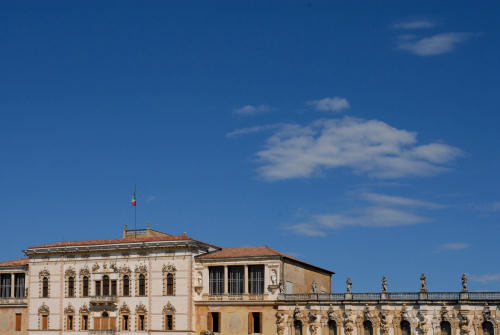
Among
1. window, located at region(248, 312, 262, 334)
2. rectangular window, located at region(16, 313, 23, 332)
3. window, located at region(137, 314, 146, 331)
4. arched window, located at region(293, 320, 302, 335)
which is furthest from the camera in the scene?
rectangular window, located at region(16, 313, 23, 332)

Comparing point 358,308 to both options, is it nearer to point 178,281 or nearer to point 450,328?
point 450,328

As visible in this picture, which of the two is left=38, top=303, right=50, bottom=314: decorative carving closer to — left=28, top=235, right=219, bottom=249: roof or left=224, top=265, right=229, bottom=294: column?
left=28, top=235, right=219, bottom=249: roof

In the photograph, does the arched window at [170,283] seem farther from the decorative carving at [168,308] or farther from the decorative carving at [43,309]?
the decorative carving at [43,309]

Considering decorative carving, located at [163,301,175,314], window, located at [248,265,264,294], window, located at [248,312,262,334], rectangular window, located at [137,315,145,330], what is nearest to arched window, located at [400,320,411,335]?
window, located at [248,312,262,334]

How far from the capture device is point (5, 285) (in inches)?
3046

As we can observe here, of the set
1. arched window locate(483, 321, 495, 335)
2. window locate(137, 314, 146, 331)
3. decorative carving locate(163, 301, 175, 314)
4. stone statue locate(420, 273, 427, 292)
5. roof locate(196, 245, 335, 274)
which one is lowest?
arched window locate(483, 321, 495, 335)

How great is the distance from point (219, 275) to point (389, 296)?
15370mm

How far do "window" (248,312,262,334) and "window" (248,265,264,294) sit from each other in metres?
1.96

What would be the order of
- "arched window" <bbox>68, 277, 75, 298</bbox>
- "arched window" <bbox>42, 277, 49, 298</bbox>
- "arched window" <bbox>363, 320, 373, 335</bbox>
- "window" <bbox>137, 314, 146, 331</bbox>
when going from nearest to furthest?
"arched window" <bbox>363, 320, 373, 335</bbox> < "window" <bbox>137, 314, 146, 331</bbox> < "arched window" <bbox>68, 277, 75, 298</bbox> < "arched window" <bbox>42, 277, 49, 298</bbox>

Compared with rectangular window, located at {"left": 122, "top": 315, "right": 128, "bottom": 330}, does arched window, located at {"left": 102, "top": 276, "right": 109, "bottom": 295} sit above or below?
above

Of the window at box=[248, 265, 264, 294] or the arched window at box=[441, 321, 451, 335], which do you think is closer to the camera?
the arched window at box=[441, 321, 451, 335]

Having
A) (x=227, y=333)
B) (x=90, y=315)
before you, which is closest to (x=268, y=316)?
(x=227, y=333)

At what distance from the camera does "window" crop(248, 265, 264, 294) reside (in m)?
64.8

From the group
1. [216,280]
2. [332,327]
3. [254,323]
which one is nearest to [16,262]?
[216,280]
